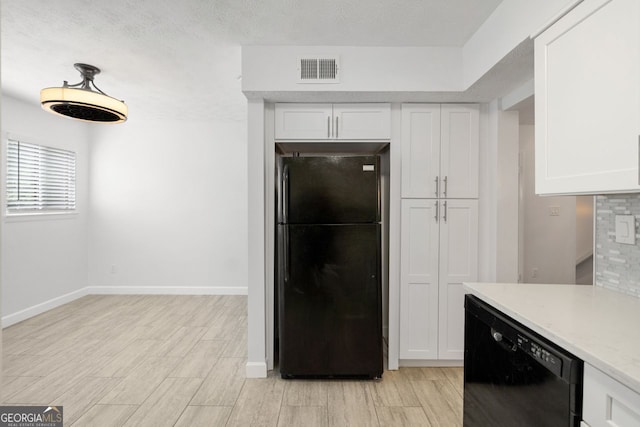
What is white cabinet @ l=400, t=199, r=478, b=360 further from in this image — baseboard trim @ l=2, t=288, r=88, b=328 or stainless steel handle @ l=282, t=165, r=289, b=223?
baseboard trim @ l=2, t=288, r=88, b=328

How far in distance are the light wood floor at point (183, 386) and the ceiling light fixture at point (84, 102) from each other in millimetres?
1990

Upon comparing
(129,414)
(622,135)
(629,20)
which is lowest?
(129,414)

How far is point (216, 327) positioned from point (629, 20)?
371 centimetres

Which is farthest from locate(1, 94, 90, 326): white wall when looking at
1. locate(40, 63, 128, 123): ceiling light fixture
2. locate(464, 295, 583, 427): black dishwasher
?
locate(464, 295, 583, 427): black dishwasher

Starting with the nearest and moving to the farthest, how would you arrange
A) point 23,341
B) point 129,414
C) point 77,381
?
point 129,414, point 77,381, point 23,341

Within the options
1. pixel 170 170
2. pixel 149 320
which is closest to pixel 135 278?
pixel 149 320

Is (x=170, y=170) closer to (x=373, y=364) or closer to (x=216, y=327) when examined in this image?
(x=216, y=327)

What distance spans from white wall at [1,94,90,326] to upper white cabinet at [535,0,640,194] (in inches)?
176

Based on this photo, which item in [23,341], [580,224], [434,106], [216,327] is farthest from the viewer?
[580,224]

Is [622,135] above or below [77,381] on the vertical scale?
above

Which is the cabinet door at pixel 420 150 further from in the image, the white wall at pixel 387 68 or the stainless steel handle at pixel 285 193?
the stainless steel handle at pixel 285 193

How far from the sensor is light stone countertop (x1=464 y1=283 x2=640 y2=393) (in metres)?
1.02

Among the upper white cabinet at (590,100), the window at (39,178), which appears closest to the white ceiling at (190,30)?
the upper white cabinet at (590,100)

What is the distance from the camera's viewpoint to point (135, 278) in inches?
189
